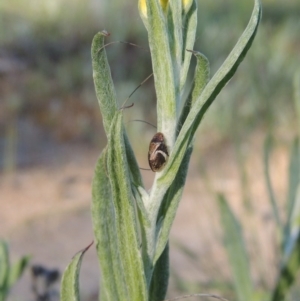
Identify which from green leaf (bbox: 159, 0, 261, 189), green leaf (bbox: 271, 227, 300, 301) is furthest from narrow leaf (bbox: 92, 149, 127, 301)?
green leaf (bbox: 271, 227, 300, 301)

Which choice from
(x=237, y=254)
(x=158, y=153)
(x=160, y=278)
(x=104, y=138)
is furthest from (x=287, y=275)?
(x=104, y=138)

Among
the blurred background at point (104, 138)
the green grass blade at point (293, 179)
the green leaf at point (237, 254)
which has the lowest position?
the blurred background at point (104, 138)

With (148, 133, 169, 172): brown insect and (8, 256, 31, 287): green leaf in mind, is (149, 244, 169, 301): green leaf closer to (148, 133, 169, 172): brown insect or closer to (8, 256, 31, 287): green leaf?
(148, 133, 169, 172): brown insect

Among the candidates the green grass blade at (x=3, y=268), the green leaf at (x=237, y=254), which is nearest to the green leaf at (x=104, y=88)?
the green grass blade at (x=3, y=268)

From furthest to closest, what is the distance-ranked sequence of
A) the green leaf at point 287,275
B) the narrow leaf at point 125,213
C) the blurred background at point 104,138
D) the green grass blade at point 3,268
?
the blurred background at point 104,138, the green leaf at point 287,275, the green grass blade at point 3,268, the narrow leaf at point 125,213

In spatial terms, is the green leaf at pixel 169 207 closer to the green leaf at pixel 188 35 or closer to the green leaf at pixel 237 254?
the green leaf at pixel 188 35

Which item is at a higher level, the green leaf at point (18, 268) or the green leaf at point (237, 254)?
the green leaf at point (18, 268)

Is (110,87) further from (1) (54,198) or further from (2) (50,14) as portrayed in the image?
(2) (50,14)

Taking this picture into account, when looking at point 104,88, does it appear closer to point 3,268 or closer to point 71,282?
point 71,282
